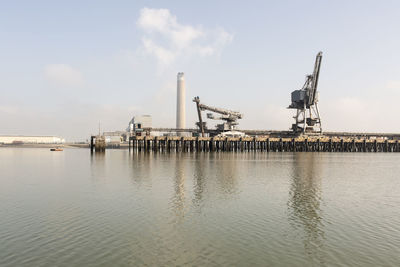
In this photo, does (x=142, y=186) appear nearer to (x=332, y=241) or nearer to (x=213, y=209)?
(x=213, y=209)

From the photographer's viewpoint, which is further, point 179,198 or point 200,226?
point 179,198

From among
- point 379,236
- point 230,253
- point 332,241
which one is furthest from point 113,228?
point 379,236

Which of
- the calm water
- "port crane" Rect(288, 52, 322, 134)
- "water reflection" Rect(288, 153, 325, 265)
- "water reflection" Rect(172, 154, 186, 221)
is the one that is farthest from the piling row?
the calm water

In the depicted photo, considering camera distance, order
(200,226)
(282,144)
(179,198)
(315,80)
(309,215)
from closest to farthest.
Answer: (200,226) → (309,215) → (179,198) → (282,144) → (315,80)

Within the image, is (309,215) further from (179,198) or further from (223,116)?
(223,116)

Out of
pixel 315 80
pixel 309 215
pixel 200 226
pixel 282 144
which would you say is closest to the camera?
pixel 200 226

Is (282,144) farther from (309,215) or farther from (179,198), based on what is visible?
(309,215)

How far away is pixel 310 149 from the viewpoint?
4227 inches

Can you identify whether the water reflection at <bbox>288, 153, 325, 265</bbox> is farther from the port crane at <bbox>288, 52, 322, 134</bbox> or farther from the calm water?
the port crane at <bbox>288, 52, 322, 134</bbox>

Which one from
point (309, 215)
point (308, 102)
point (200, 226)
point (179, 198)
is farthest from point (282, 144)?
point (200, 226)

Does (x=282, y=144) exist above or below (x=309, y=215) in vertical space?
above

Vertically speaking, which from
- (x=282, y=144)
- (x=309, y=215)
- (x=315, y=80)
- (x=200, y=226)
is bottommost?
(x=309, y=215)

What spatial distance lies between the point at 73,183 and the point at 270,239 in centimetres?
2289

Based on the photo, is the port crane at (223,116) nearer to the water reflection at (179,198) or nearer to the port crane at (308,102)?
the port crane at (308,102)
